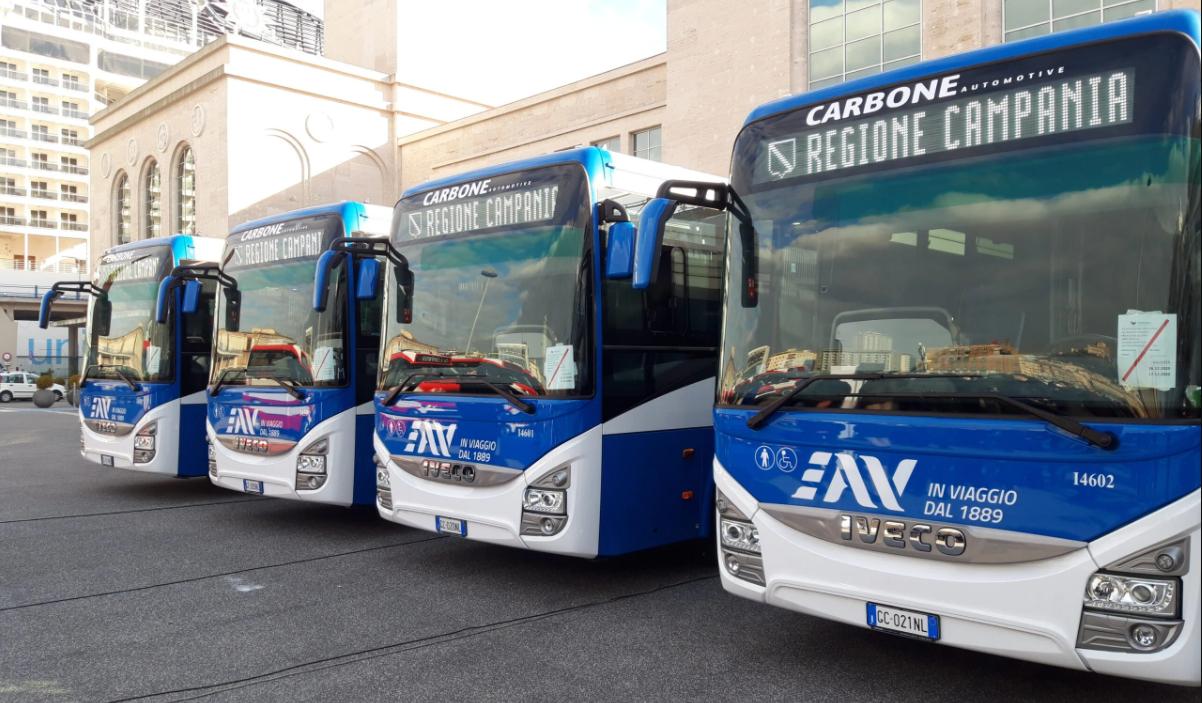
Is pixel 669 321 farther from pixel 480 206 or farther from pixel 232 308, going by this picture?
pixel 232 308

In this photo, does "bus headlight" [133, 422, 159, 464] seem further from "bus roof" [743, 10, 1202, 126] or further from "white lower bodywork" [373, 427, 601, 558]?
"bus roof" [743, 10, 1202, 126]

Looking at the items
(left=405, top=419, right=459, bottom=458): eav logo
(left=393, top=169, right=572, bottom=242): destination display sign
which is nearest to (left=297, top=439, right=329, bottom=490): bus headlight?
(left=405, top=419, right=459, bottom=458): eav logo

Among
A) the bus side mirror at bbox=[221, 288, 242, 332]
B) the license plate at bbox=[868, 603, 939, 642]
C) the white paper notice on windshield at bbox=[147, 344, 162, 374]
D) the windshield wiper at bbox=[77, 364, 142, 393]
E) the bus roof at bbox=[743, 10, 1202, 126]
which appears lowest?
the license plate at bbox=[868, 603, 939, 642]

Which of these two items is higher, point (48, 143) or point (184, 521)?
point (48, 143)

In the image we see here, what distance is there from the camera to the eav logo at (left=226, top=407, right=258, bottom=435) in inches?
352

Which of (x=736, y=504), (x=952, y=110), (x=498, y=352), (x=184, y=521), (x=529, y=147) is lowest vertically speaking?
(x=184, y=521)

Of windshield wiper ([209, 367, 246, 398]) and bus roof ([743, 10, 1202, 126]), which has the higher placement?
bus roof ([743, 10, 1202, 126])

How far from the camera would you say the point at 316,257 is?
8.98 meters

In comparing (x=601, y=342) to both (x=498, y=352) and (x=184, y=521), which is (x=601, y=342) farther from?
(x=184, y=521)

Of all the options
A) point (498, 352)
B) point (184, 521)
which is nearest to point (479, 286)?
point (498, 352)

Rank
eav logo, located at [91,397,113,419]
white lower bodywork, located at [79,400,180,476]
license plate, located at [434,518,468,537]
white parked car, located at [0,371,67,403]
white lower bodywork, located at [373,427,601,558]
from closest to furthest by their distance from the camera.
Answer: white lower bodywork, located at [373,427,601,558]
license plate, located at [434,518,468,537]
white lower bodywork, located at [79,400,180,476]
eav logo, located at [91,397,113,419]
white parked car, located at [0,371,67,403]

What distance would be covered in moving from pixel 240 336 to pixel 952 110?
724cm

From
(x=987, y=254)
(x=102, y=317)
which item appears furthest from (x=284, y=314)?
(x=987, y=254)

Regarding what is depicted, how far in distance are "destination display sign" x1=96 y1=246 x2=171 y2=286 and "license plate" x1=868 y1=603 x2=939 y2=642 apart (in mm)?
9666
